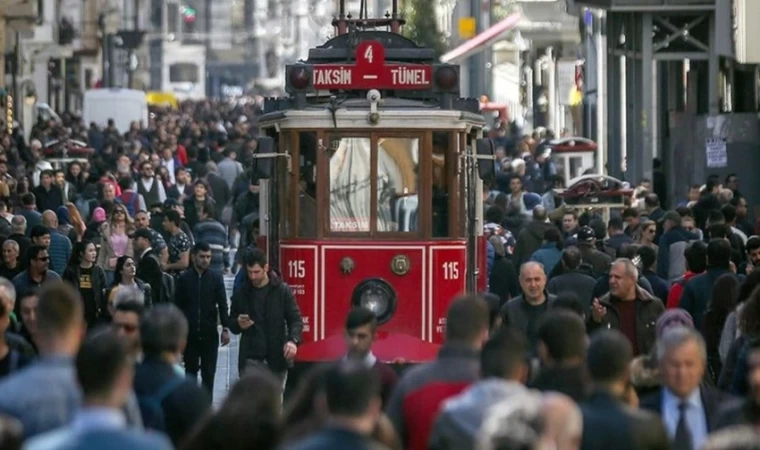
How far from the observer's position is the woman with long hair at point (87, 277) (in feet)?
55.8

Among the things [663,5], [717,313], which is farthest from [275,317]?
[663,5]

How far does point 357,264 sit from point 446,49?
5078 centimetres

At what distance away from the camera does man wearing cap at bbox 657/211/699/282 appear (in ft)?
64.2

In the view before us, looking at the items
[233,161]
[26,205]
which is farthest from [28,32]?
[26,205]

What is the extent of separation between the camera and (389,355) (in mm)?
15852

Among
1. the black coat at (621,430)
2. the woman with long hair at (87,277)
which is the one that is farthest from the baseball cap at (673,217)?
the black coat at (621,430)

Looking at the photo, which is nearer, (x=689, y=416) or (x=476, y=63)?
(x=689, y=416)

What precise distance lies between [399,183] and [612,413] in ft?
29.2

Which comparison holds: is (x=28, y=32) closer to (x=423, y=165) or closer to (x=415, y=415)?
(x=423, y=165)

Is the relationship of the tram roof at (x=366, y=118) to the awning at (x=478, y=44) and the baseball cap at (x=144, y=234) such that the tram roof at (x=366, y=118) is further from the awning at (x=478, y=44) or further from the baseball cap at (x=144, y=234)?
the awning at (x=478, y=44)

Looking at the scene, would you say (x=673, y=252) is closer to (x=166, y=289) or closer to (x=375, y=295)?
(x=375, y=295)

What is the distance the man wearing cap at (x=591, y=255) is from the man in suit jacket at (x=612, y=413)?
9728 millimetres

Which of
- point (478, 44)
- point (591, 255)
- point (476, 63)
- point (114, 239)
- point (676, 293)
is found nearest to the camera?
point (676, 293)

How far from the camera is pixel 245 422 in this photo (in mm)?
7785
